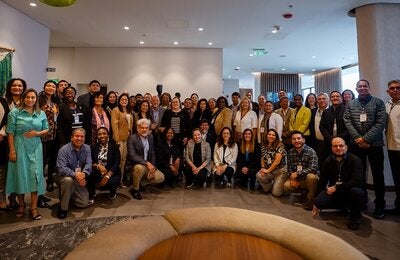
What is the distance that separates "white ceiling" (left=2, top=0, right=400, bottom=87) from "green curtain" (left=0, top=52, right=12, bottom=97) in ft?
4.12

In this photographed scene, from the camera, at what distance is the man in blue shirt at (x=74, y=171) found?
10.3 feet

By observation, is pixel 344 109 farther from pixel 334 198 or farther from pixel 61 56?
pixel 61 56

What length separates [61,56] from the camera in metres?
8.98

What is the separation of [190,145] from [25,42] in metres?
5.28

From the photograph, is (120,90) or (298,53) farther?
(298,53)

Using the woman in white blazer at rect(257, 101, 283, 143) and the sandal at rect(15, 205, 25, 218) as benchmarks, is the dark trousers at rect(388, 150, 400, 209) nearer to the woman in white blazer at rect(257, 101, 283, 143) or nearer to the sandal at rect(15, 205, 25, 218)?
the woman in white blazer at rect(257, 101, 283, 143)

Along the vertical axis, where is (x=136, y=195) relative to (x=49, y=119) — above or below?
below

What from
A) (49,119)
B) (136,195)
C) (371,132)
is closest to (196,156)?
(136,195)

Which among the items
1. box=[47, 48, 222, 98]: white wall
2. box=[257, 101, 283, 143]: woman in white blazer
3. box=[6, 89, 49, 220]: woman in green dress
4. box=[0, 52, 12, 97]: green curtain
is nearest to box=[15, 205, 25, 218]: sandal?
box=[6, 89, 49, 220]: woman in green dress

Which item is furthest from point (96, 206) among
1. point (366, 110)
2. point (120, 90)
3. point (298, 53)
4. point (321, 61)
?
point (321, 61)

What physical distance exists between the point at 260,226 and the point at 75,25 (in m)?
7.36

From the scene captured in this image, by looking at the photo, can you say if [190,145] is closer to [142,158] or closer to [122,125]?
[142,158]

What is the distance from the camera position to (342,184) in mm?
3049

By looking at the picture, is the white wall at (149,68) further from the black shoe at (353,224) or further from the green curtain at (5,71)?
the black shoe at (353,224)
